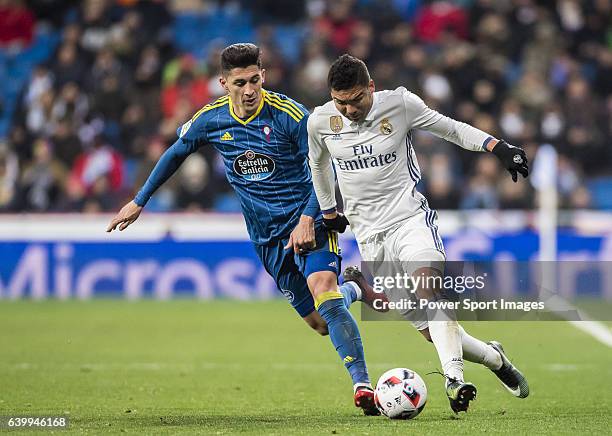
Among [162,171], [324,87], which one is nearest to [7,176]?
[324,87]

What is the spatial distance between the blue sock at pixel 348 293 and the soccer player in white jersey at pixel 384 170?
48 centimetres

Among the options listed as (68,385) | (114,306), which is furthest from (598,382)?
(114,306)

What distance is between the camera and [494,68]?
17953 mm

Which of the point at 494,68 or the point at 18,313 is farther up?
the point at 494,68

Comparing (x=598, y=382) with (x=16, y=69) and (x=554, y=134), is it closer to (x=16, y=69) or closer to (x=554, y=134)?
(x=554, y=134)

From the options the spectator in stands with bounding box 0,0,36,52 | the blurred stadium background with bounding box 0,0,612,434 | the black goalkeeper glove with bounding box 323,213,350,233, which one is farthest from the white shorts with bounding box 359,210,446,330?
the spectator in stands with bounding box 0,0,36,52

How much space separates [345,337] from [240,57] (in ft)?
6.17

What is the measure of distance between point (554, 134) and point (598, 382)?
8820 millimetres

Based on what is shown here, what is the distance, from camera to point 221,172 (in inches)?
674

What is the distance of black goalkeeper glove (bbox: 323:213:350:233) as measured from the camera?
7.37 meters

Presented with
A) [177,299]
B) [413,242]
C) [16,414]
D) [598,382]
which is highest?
[413,242]

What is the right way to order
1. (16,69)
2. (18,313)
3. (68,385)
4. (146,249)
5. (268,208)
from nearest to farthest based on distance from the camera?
(268,208)
(68,385)
(18,313)
(146,249)
(16,69)

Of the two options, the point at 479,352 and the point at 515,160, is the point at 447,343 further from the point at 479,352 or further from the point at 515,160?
the point at 515,160

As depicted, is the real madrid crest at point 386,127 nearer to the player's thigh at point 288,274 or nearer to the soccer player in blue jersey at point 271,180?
the soccer player in blue jersey at point 271,180
